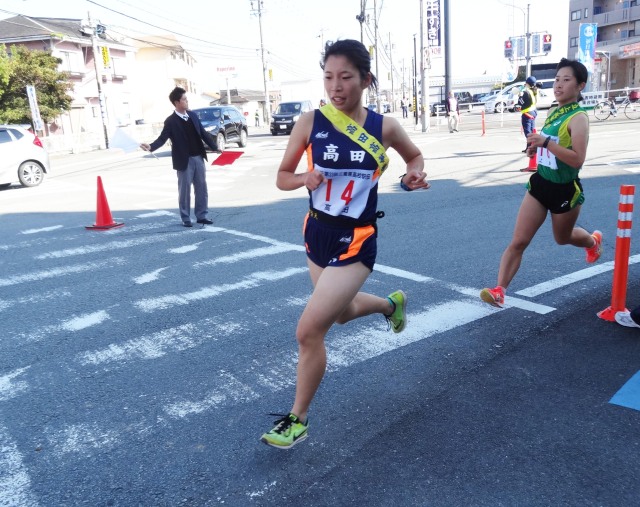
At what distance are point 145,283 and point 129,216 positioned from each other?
4355mm

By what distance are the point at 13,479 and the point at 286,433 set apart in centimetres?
133

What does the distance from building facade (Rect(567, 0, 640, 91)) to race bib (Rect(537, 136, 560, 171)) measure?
50.4m

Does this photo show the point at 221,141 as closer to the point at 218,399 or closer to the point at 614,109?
the point at 614,109

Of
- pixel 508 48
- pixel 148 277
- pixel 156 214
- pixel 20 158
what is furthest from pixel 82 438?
pixel 508 48

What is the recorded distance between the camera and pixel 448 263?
20.6ft

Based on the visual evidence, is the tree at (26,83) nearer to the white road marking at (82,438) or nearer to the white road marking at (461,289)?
the white road marking at (461,289)

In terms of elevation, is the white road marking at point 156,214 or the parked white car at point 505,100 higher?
the parked white car at point 505,100

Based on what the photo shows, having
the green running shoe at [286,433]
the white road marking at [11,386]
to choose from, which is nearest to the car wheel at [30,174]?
the white road marking at [11,386]

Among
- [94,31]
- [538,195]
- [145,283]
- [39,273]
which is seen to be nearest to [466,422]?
[538,195]

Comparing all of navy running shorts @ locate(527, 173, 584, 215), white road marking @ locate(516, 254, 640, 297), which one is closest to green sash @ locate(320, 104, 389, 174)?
navy running shorts @ locate(527, 173, 584, 215)

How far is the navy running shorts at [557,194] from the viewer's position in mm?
4559

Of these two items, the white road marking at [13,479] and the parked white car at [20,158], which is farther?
the parked white car at [20,158]

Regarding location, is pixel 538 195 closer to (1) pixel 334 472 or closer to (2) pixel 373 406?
(2) pixel 373 406

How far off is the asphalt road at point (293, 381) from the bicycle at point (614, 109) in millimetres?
25975
